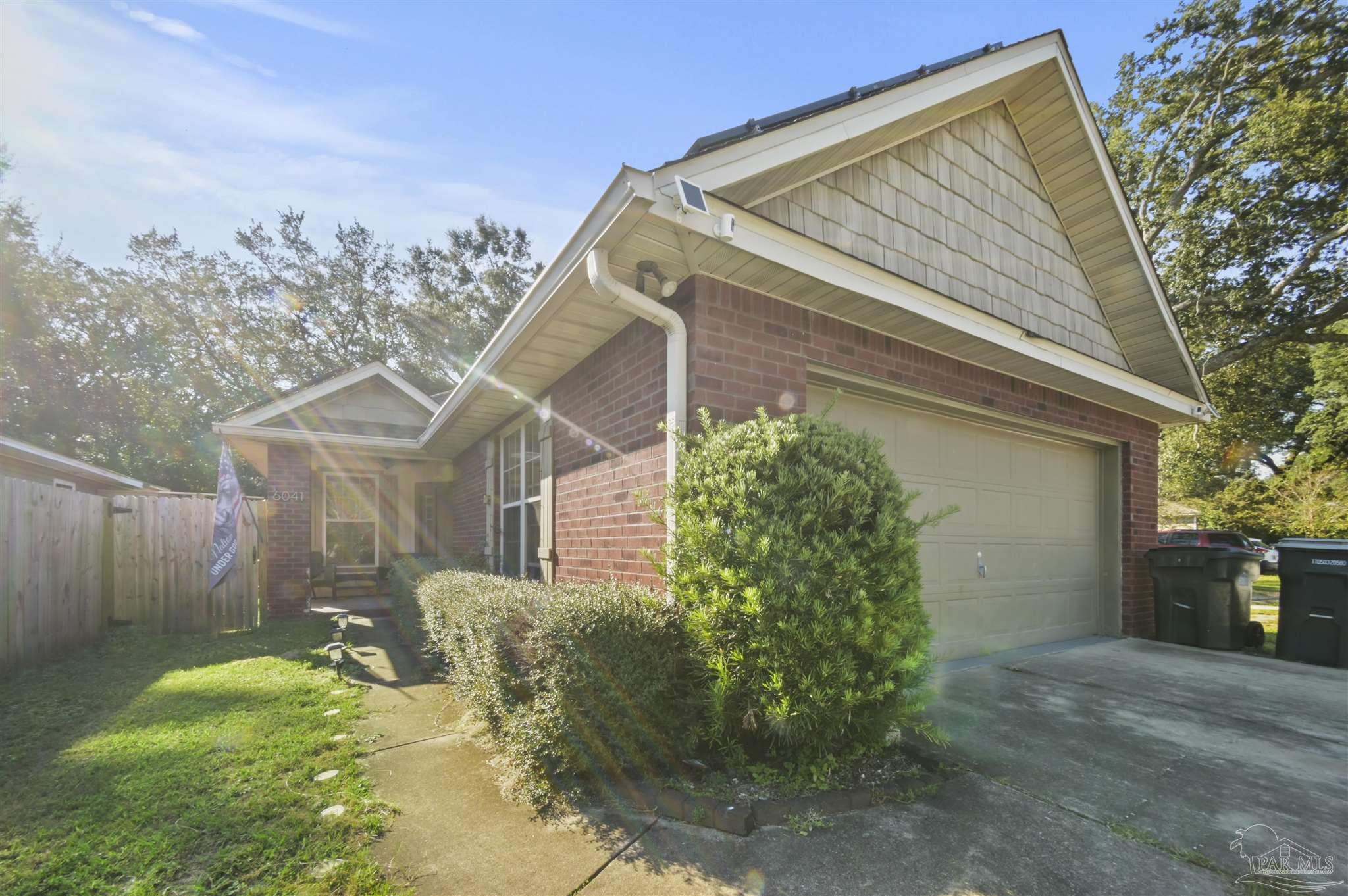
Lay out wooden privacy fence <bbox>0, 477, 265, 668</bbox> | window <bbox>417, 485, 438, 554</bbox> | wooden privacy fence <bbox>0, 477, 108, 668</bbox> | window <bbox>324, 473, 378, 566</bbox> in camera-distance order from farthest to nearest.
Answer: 1. window <bbox>417, 485, 438, 554</bbox>
2. window <bbox>324, 473, 378, 566</bbox>
3. wooden privacy fence <bbox>0, 477, 265, 668</bbox>
4. wooden privacy fence <bbox>0, 477, 108, 668</bbox>

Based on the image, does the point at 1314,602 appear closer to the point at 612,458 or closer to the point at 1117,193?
the point at 1117,193

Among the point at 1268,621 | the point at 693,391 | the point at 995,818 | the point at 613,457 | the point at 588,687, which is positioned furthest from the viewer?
the point at 1268,621

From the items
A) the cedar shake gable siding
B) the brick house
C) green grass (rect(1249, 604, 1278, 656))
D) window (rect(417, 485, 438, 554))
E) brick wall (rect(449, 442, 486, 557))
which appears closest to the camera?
the brick house

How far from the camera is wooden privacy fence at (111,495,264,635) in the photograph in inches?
301

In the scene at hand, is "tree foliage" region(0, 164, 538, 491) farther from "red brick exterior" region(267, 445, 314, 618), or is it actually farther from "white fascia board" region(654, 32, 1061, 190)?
"white fascia board" region(654, 32, 1061, 190)

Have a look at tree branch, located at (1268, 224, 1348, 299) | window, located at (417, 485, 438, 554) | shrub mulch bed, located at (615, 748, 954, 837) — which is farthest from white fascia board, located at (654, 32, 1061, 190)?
tree branch, located at (1268, 224, 1348, 299)

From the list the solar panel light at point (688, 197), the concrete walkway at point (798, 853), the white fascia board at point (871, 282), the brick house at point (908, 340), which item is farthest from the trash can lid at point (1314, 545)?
the solar panel light at point (688, 197)

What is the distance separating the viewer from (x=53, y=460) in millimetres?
10609

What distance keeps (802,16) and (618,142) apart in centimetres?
234

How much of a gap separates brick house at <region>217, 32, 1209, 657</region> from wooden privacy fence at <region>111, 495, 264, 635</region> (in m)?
3.48

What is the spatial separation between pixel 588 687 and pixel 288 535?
8808 millimetres

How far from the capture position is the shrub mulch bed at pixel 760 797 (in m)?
2.59

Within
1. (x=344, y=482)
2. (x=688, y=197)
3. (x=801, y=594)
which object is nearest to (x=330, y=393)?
(x=344, y=482)

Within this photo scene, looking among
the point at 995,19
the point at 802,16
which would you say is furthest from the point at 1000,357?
the point at 995,19
